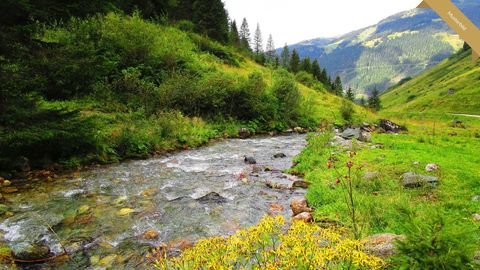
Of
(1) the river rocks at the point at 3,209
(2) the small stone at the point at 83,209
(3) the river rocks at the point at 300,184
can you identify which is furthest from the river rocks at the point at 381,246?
(1) the river rocks at the point at 3,209

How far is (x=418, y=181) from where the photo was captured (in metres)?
11.2

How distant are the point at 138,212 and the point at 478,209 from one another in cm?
894

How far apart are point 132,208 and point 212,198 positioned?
2556 mm

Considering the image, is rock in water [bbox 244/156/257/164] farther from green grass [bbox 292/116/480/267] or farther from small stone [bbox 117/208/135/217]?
small stone [bbox 117/208/135/217]

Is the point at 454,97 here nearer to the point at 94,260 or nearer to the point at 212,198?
the point at 212,198

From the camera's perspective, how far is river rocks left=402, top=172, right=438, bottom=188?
11.0m

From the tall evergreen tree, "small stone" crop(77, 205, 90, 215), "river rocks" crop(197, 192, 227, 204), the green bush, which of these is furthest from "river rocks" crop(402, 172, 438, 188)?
the tall evergreen tree

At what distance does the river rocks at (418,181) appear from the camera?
11.0m

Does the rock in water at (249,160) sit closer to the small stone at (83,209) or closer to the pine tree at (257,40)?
the small stone at (83,209)

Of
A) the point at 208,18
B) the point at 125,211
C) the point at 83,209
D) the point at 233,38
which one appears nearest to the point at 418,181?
the point at 125,211

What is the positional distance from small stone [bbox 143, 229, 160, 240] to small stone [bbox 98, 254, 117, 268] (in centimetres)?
108

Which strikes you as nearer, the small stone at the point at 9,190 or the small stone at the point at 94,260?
the small stone at the point at 94,260

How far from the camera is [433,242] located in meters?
4.25

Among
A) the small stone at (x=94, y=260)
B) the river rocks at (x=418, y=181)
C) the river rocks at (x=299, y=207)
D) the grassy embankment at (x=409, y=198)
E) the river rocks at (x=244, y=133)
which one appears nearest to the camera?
the grassy embankment at (x=409, y=198)
